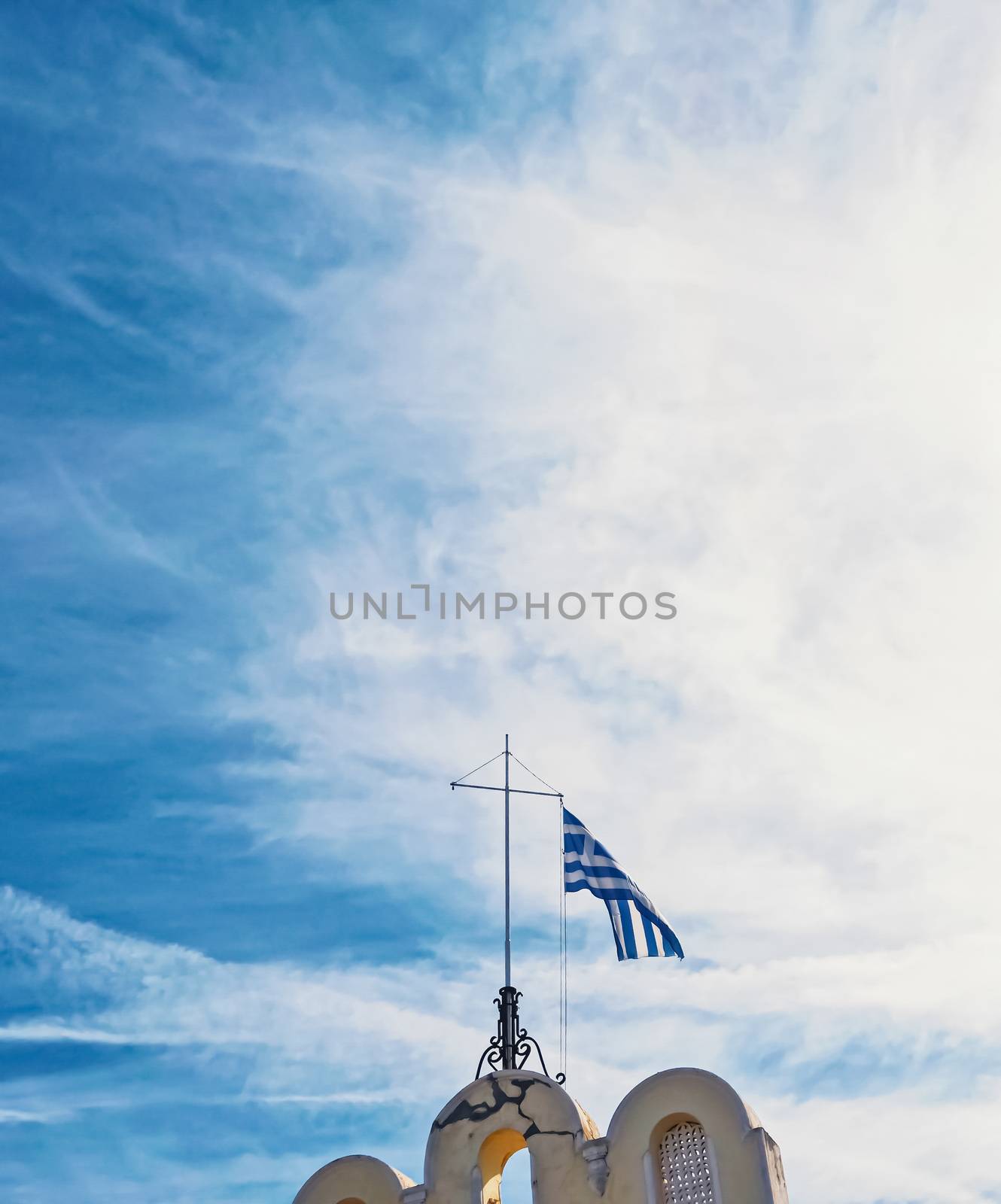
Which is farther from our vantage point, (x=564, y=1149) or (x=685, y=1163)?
(x=564, y=1149)

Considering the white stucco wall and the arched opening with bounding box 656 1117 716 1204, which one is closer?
the white stucco wall

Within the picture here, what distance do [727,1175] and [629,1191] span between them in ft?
4.41

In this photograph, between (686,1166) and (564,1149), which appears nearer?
(686,1166)

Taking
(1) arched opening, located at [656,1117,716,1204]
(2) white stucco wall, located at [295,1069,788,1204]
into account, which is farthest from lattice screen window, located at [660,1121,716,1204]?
(2) white stucco wall, located at [295,1069,788,1204]

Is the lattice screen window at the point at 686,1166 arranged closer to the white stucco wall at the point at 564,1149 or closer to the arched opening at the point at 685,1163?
the arched opening at the point at 685,1163

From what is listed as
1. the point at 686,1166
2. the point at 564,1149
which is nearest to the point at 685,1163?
the point at 686,1166

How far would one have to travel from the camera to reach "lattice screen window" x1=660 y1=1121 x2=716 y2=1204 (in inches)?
682

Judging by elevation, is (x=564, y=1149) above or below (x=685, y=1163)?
above

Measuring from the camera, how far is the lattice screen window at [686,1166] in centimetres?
1731

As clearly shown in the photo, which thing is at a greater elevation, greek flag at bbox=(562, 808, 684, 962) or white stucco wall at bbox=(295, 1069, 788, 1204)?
greek flag at bbox=(562, 808, 684, 962)

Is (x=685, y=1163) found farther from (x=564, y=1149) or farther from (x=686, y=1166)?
(x=564, y=1149)

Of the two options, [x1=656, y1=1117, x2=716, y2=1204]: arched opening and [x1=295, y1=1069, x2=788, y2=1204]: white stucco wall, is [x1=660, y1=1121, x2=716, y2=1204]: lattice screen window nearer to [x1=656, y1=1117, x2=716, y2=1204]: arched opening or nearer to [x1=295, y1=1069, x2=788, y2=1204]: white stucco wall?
[x1=656, y1=1117, x2=716, y2=1204]: arched opening

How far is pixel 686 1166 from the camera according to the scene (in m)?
17.6

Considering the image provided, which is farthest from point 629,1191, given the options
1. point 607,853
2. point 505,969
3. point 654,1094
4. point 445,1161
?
point 607,853
